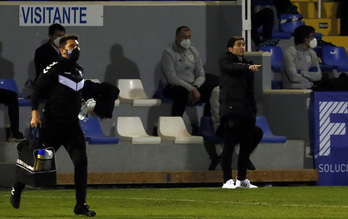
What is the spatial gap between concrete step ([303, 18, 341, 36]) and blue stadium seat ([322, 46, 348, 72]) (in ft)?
6.35

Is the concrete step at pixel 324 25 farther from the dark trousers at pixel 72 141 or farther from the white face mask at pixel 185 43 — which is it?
the dark trousers at pixel 72 141

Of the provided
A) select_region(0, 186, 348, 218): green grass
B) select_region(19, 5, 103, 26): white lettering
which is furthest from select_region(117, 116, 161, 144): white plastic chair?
select_region(19, 5, 103, 26): white lettering

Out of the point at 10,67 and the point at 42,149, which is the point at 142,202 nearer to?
the point at 42,149

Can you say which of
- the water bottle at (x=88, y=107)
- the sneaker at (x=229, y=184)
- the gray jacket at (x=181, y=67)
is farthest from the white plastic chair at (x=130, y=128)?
the water bottle at (x=88, y=107)

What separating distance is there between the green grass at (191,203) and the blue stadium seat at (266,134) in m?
1.38

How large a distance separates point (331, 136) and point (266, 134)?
3.29 feet

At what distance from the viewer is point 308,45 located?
1709cm

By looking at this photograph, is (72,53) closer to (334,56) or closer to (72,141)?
(72,141)

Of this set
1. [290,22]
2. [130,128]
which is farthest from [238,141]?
[290,22]

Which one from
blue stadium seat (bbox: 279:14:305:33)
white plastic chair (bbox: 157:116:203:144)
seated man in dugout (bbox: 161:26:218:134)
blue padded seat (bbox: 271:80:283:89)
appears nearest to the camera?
white plastic chair (bbox: 157:116:203:144)

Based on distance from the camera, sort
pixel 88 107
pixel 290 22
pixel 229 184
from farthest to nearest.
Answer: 1. pixel 290 22
2. pixel 229 184
3. pixel 88 107

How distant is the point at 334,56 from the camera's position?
18969 millimetres

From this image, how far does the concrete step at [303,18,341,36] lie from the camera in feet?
68.9

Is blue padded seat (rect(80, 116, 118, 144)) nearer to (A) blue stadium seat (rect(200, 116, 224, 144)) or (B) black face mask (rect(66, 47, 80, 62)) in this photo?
(A) blue stadium seat (rect(200, 116, 224, 144))
